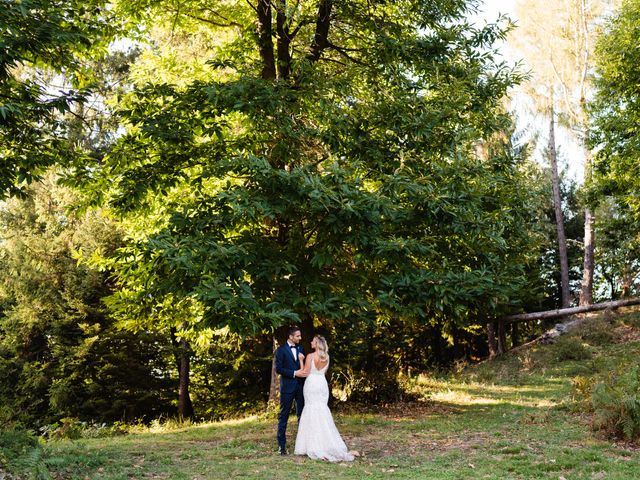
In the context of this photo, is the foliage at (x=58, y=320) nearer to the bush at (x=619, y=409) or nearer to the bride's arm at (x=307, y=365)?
the bride's arm at (x=307, y=365)

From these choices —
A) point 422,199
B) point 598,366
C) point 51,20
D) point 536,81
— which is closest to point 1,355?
point 51,20

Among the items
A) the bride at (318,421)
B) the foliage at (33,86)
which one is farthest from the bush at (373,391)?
the foliage at (33,86)

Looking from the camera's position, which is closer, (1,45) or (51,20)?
(1,45)

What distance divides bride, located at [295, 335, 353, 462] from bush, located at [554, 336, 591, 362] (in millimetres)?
13952

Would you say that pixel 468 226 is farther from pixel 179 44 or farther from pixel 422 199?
pixel 179 44

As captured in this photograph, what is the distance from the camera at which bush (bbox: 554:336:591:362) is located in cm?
1986

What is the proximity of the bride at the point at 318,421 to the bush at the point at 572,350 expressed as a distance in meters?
14.0

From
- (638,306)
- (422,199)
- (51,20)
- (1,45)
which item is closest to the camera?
(1,45)

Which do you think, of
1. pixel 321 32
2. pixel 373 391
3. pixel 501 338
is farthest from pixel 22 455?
pixel 501 338

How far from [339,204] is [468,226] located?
2.42 metres

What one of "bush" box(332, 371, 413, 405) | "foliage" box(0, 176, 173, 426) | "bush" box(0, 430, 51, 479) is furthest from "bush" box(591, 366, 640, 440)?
"foliage" box(0, 176, 173, 426)

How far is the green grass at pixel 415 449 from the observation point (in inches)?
291

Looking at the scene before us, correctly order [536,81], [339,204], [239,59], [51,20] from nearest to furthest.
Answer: [51,20]
[339,204]
[239,59]
[536,81]

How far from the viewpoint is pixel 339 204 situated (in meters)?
8.22
